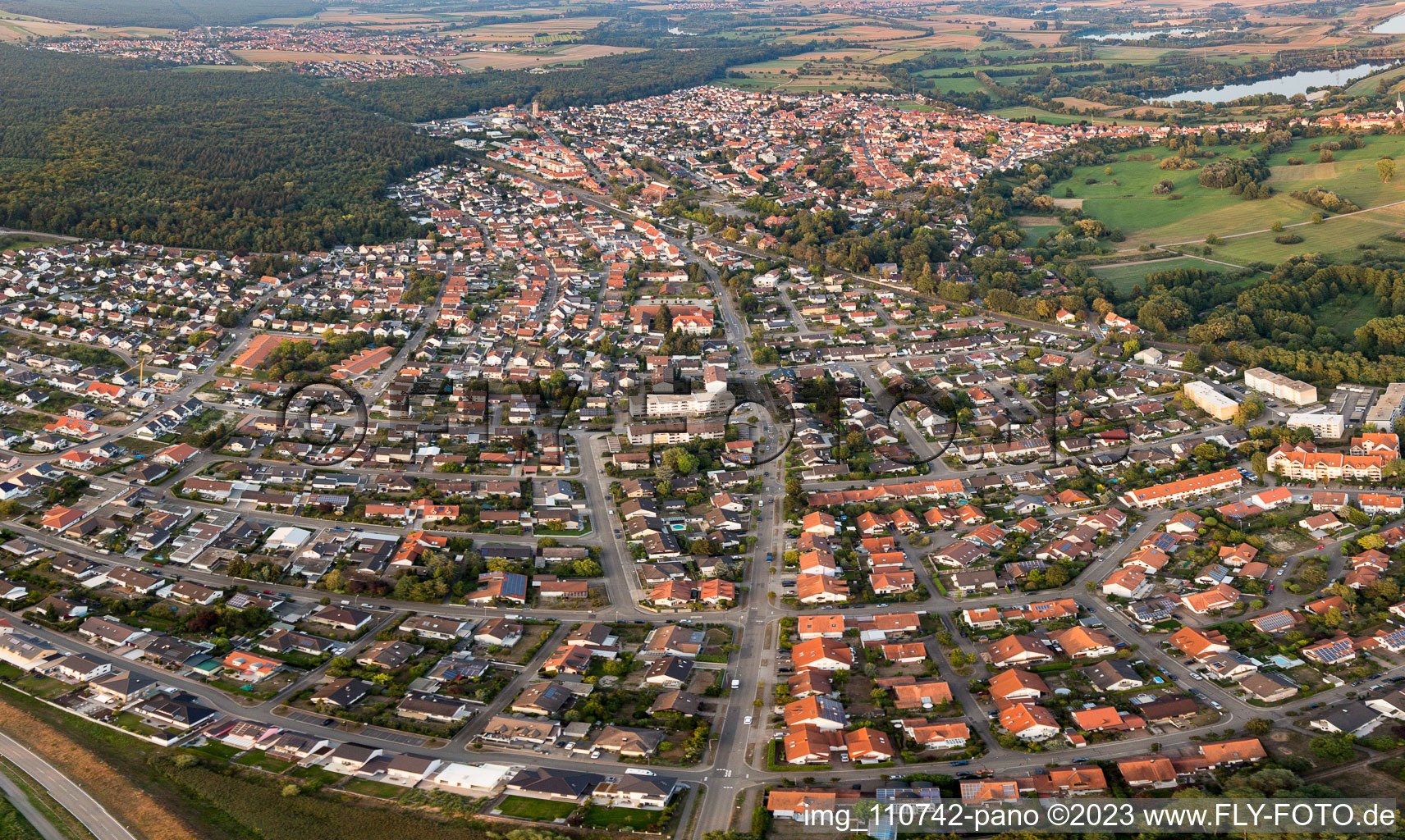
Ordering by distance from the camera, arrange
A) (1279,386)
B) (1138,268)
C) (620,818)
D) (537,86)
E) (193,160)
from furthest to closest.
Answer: (537,86) → (193,160) → (1138,268) → (1279,386) → (620,818)

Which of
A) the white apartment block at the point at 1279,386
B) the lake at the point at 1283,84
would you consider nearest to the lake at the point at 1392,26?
the lake at the point at 1283,84

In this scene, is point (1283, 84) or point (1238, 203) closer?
point (1238, 203)

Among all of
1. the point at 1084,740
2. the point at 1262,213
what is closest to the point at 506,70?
the point at 1262,213

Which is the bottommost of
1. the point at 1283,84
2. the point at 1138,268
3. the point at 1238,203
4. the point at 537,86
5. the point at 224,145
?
the point at 1138,268

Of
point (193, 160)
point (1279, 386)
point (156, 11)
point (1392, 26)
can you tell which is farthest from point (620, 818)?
point (156, 11)

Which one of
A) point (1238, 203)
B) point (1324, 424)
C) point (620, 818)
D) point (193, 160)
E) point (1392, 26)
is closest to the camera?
point (620, 818)

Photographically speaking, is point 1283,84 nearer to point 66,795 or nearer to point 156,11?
point 66,795

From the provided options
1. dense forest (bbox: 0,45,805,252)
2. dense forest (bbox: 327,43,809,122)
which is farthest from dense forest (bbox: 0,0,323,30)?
dense forest (bbox: 327,43,809,122)

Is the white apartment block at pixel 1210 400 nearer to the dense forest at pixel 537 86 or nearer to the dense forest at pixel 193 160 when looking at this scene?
the dense forest at pixel 193 160
